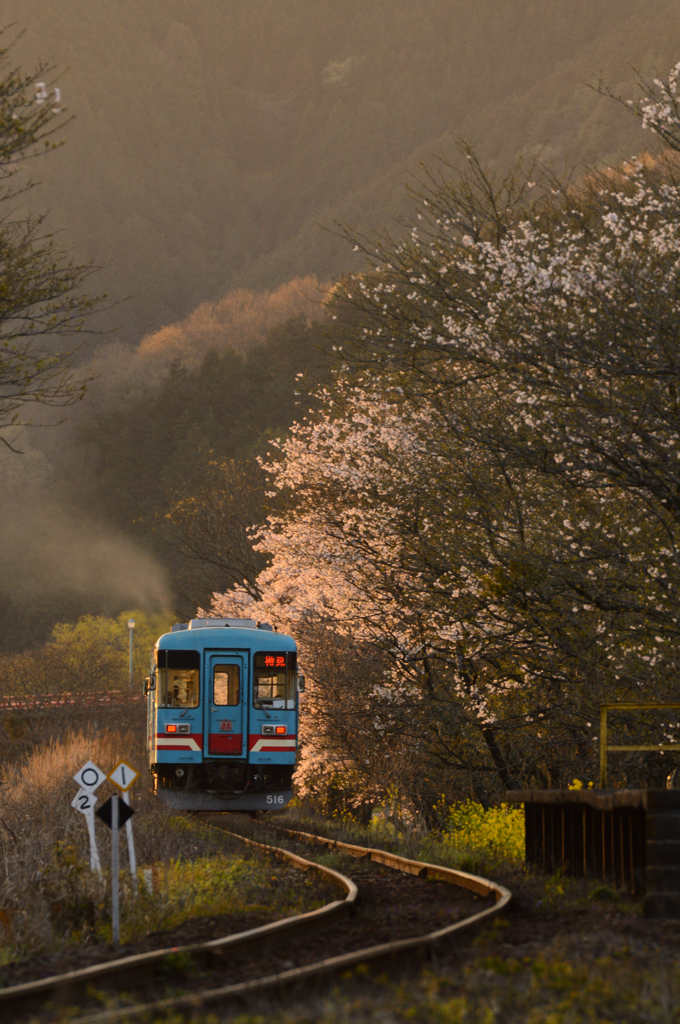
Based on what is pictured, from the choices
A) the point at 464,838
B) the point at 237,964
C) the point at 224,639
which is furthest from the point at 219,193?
the point at 237,964

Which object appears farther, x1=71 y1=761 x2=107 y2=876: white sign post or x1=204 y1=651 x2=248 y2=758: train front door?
x1=204 y1=651 x2=248 y2=758: train front door

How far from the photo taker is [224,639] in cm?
2077

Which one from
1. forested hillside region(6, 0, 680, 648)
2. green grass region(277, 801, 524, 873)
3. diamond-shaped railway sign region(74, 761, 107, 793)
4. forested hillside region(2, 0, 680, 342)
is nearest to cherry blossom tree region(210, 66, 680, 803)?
green grass region(277, 801, 524, 873)

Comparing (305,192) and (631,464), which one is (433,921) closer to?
(631,464)

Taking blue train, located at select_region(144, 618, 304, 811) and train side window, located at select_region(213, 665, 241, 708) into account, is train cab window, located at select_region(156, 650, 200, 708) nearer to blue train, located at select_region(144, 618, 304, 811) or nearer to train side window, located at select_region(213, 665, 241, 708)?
blue train, located at select_region(144, 618, 304, 811)

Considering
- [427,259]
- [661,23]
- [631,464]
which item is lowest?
[631,464]

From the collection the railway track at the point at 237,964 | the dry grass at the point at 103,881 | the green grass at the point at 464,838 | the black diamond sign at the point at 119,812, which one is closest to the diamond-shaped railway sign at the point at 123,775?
the black diamond sign at the point at 119,812

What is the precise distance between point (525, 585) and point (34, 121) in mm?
8546

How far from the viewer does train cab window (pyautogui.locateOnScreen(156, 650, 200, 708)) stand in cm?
2038

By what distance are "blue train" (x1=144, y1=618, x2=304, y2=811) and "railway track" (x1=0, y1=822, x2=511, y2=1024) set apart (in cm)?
1071

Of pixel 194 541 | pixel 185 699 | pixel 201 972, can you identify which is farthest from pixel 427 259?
pixel 194 541

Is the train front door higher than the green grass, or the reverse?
the train front door

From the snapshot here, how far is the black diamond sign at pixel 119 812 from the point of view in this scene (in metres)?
10.0

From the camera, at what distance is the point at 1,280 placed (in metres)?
14.7
